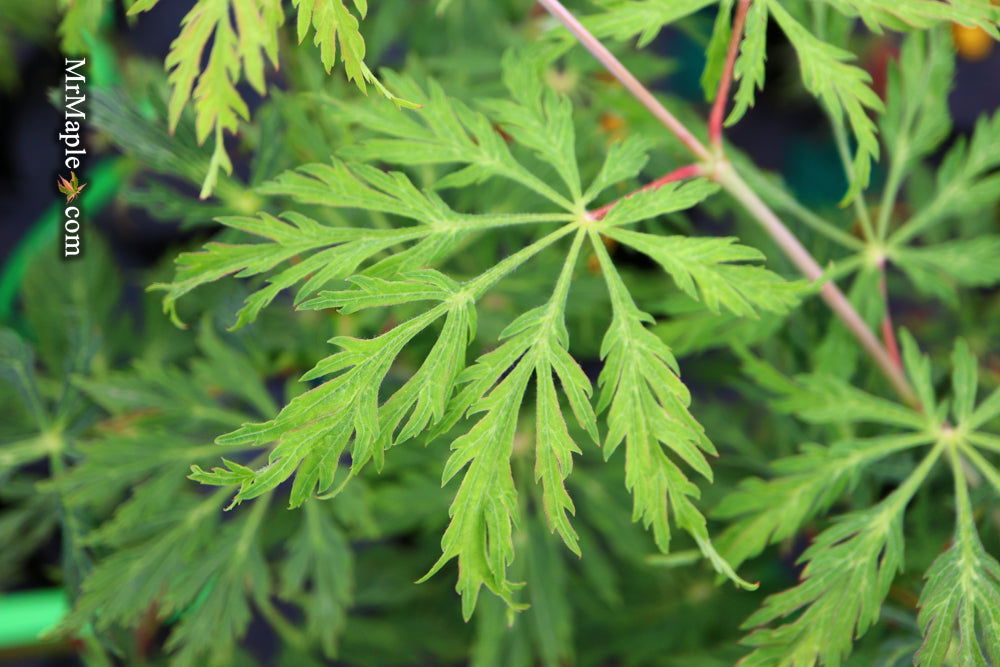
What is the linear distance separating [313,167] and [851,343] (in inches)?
23.8

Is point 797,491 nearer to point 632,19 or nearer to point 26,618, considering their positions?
point 632,19

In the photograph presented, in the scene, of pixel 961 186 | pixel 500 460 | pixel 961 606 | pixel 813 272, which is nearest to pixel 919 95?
pixel 961 186

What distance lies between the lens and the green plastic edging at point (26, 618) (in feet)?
3.80

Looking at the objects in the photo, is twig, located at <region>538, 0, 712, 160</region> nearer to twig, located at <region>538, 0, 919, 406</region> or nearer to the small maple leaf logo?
twig, located at <region>538, 0, 919, 406</region>

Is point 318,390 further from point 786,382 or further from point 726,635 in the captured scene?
point 726,635

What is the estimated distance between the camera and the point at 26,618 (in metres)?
1.17

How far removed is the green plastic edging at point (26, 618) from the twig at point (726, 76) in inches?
41.7

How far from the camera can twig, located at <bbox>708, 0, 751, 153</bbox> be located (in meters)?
0.70

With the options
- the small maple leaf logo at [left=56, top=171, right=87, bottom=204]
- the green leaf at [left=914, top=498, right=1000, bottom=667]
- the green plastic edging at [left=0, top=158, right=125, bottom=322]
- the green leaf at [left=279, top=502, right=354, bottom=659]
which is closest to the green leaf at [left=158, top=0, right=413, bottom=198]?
the small maple leaf logo at [left=56, top=171, right=87, bottom=204]

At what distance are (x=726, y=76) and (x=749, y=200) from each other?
0.40 feet

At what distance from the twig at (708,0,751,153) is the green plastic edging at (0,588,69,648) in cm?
106

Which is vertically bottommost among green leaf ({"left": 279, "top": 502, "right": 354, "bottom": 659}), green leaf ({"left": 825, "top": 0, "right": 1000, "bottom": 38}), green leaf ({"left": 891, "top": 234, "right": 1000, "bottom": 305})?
green leaf ({"left": 279, "top": 502, "right": 354, "bottom": 659})

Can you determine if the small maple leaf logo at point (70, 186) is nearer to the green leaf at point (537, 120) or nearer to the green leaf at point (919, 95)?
the green leaf at point (537, 120)

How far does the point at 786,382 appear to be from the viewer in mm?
848
